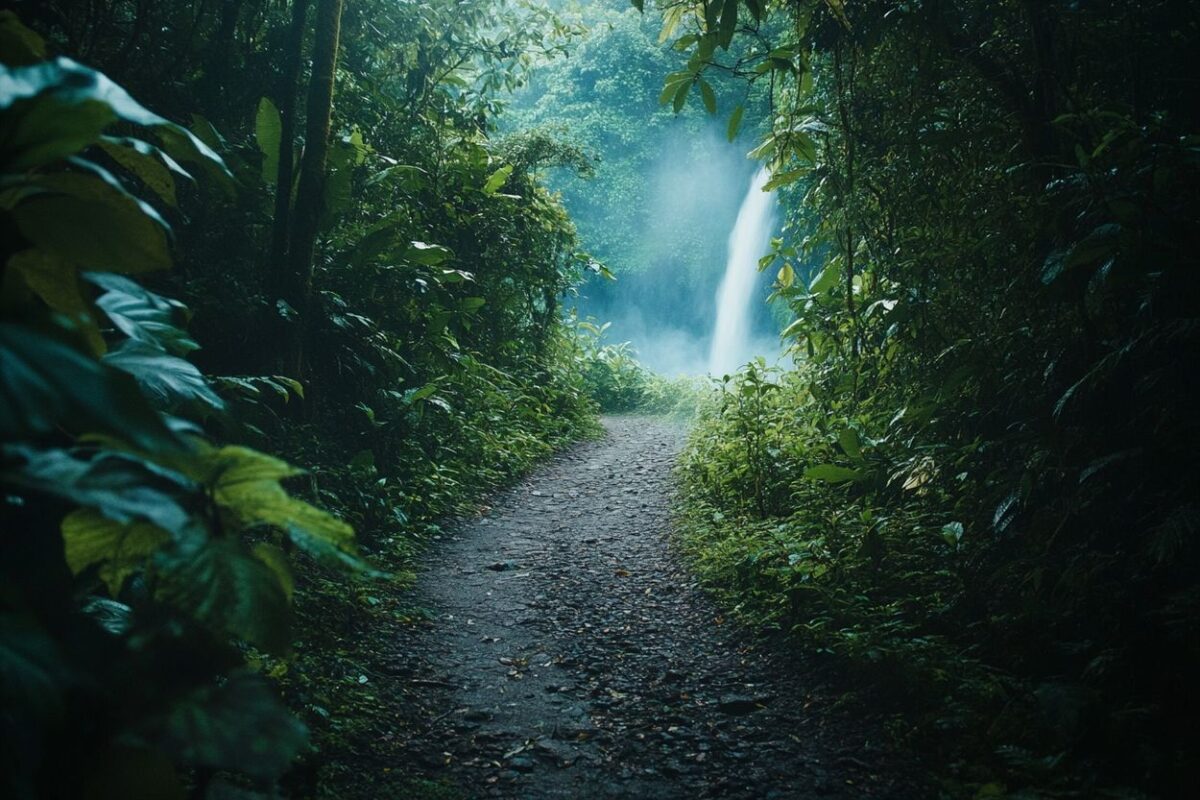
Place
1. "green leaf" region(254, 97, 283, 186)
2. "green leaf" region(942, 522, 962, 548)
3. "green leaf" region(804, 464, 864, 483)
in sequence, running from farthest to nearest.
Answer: "green leaf" region(254, 97, 283, 186) → "green leaf" region(804, 464, 864, 483) → "green leaf" region(942, 522, 962, 548)

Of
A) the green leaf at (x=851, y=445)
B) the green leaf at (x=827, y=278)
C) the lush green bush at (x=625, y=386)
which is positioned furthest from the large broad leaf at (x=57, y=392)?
the lush green bush at (x=625, y=386)

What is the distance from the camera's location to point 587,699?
117 inches

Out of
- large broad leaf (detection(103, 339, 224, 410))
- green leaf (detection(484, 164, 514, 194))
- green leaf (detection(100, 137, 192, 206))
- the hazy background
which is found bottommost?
large broad leaf (detection(103, 339, 224, 410))

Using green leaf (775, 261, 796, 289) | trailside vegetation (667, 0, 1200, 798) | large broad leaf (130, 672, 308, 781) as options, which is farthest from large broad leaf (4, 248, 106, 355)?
green leaf (775, 261, 796, 289)

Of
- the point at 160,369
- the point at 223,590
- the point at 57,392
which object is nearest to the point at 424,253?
the point at 160,369

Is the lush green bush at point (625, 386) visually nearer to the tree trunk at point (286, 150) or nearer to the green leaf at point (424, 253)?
the green leaf at point (424, 253)

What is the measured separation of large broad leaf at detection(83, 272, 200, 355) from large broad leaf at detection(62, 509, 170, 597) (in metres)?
0.43

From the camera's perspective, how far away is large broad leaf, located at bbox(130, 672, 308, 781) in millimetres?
808

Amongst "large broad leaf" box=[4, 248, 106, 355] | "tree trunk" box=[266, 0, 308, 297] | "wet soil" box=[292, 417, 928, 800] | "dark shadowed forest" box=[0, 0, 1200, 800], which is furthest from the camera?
"tree trunk" box=[266, 0, 308, 297]

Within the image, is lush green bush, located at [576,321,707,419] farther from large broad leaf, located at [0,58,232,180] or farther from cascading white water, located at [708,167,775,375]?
large broad leaf, located at [0,58,232,180]

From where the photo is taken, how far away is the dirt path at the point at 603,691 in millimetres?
2402

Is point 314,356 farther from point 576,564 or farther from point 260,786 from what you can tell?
point 260,786

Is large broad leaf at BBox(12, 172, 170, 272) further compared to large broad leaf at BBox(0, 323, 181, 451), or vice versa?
large broad leaf at BBox(12, 172, 170, 272)

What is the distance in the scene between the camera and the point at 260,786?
1.94m
